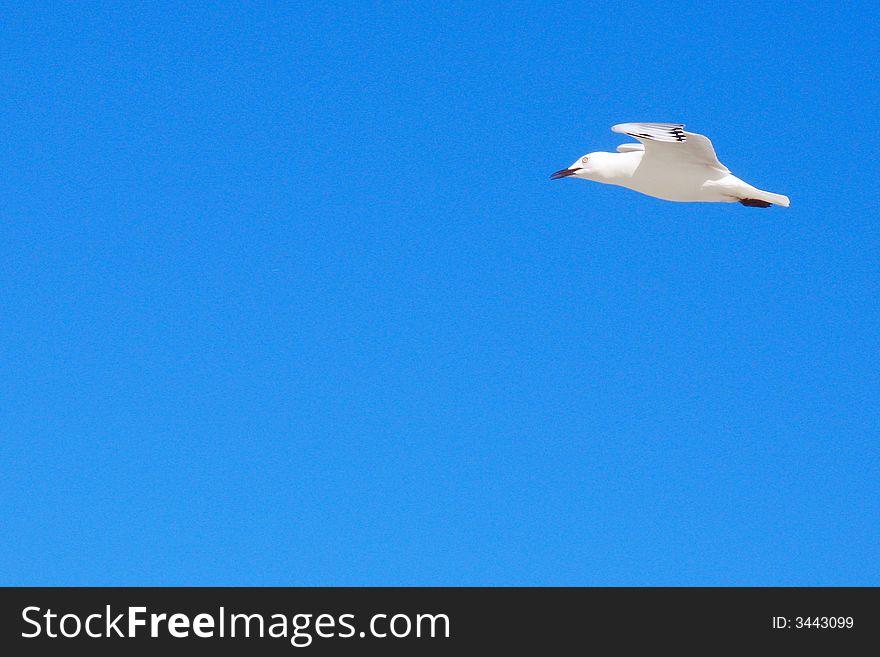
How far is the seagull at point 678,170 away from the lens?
46.1ft

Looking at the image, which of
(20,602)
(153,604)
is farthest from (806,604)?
(20,602)

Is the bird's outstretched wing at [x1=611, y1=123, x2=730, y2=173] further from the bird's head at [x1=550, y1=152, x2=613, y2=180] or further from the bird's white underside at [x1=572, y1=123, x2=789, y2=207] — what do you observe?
the bird's head at [x1=550, y1=152, x2=613, y2=180]

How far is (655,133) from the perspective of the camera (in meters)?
14.0

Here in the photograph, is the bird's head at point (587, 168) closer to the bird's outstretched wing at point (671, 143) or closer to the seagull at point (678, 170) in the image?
the seagull at point (678, 170)

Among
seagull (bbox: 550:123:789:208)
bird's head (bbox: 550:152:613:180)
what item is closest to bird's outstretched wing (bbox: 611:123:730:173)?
seagull (bbox: 550:123:789:208)

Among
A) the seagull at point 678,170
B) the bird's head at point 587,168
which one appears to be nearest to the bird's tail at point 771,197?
the seagull at point 678,170

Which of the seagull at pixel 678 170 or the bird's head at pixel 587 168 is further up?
the bird's head at pixel 587 168

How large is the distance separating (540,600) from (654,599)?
995mm

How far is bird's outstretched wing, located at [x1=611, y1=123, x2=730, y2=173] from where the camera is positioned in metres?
14.0

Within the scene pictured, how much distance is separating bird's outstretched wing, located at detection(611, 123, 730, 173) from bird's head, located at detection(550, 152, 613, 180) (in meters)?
1.13

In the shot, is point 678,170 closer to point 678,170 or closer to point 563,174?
point 678,170

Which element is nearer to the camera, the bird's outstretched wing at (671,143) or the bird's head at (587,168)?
the bird's outstretched wing at (671,143)

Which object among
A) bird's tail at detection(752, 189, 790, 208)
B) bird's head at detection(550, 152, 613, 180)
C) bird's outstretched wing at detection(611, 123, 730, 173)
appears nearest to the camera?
bird's outstretched wing at detection(611, 123, 730, 173)

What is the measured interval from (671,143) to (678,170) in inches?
17.4
